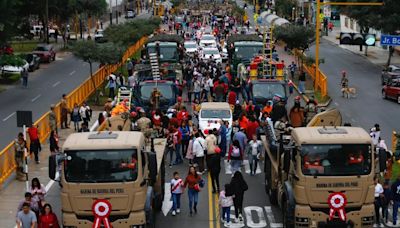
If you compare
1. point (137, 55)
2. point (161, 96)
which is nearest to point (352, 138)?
point (161, 96)

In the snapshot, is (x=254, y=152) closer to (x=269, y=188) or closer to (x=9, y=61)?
(x=269, y=188)

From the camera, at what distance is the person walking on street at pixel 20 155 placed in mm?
25578

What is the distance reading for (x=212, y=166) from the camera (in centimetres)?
2303

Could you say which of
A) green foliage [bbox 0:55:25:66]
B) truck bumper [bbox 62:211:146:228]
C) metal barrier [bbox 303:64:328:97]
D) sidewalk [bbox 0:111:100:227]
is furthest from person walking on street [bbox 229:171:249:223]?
green foliage [bbox 0:55:25:66]

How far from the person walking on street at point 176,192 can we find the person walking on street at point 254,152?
457 cm

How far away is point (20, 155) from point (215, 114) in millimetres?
8826

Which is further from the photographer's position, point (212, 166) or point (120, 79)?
point (120, 79)

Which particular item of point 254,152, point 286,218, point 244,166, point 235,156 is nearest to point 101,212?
point 286,218

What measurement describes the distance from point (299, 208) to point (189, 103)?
81.0ft

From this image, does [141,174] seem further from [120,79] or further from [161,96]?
[120,79]

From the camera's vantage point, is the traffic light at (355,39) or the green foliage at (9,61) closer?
the traffic light at (355,39)

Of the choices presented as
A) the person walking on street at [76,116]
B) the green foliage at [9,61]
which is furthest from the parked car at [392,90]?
the green foliage at [9,61]

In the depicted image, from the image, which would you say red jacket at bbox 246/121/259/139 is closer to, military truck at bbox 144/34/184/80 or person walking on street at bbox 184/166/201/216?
person walking on street at bbox 184/166/201/216

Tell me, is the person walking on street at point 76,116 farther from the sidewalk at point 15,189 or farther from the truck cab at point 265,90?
the truck cab at point 265,90
